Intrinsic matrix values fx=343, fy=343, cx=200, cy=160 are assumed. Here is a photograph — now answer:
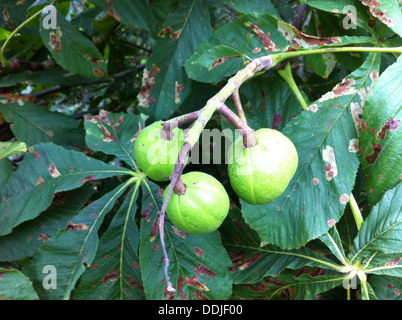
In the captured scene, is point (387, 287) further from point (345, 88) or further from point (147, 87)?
point (147, 87)

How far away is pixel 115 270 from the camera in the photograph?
1425mm

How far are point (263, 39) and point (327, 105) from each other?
0.36 m

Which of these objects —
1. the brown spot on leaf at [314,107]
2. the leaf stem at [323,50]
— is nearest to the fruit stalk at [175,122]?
the leaf stem at [323,50]

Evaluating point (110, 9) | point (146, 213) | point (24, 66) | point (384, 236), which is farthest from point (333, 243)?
point (24, 66)

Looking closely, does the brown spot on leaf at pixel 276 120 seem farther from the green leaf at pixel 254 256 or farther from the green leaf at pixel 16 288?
the green leaf at pixel 16 288

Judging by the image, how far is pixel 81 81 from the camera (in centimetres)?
203

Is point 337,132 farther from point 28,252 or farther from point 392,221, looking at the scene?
point 28,252

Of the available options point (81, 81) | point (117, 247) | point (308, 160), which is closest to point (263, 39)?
point (308, 160)

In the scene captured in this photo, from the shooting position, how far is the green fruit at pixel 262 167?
84 cm

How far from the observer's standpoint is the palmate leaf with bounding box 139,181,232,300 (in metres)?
1.29

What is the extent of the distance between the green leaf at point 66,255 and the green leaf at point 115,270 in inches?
2.7

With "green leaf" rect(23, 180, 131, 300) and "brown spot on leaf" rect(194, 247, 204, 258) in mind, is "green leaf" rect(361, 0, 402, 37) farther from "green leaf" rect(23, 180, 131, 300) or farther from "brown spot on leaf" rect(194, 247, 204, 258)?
Result: "green leaf" rect(23, 180, 131, 300)

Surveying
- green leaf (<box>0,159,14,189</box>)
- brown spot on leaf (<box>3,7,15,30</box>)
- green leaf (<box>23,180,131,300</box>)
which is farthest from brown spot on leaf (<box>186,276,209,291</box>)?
brown spot on leaf (<box>3,7,15,30</box>)

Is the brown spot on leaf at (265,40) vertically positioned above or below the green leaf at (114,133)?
above
